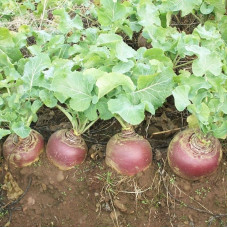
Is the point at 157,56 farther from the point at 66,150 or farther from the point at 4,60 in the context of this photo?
the point at 4,60

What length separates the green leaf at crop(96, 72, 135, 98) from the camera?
1743 mm

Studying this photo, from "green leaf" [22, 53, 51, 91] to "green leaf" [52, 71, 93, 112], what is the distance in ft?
0.66

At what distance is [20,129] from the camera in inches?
78.3

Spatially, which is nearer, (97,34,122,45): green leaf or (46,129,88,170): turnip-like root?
(97,34,122,45): green leaf

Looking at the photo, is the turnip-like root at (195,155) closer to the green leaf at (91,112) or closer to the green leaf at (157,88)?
the green leaf at (157,88)

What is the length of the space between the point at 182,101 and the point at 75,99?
0.58 meters

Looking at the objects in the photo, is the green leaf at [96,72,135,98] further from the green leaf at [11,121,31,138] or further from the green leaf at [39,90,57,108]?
the green leaf at [11,121,31,138]

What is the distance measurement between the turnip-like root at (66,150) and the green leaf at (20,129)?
0.25 metres

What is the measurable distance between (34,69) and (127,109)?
0.64 metres

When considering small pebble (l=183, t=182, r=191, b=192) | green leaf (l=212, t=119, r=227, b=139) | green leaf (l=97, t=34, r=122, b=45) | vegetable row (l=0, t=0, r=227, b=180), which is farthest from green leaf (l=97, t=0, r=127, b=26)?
small pebble (l=183, t=182, r=191, b=192)

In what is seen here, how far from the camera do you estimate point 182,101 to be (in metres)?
1.78

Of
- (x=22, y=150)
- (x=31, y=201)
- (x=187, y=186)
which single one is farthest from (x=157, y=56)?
(x=31, y=201)

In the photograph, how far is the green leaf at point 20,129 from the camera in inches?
77.3

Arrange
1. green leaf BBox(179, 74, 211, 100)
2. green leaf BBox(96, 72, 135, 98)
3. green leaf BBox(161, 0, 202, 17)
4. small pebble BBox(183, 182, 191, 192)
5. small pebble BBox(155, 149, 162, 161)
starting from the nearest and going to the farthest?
green leaf BBox(96, 72, 135, 98), green leaf BBox(179, 74, 211, 100), small pebble BBox(183, 182, 191, 192), small pebble BBox(155, 149, 162, 161), green leaf BBox(161, 0, 202, 17)
